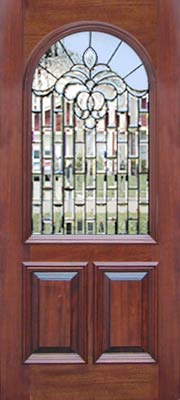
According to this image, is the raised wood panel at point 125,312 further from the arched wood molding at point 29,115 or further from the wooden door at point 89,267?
the arched wood molding at point 29,115

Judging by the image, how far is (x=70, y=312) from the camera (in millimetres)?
2193

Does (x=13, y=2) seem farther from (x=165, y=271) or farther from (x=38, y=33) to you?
(x=165, y=271)

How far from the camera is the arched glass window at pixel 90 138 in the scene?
2199mm

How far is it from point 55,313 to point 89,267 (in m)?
0.24

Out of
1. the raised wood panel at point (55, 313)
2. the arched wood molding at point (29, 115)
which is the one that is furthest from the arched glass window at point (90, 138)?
the raised wood panel at point (55, 313)

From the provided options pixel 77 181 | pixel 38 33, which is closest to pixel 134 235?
pixel 77 181

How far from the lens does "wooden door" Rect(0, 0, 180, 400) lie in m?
2.17

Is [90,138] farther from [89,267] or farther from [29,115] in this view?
[89,267]

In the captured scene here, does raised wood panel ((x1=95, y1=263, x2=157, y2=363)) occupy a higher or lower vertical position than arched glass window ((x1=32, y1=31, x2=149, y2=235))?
lower

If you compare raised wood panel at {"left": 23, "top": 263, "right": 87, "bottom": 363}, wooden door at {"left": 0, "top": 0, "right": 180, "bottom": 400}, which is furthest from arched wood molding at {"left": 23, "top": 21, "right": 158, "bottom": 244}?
raised wood panel at {"left": 23, "top": 263, "right": 87, "bottom": 363}

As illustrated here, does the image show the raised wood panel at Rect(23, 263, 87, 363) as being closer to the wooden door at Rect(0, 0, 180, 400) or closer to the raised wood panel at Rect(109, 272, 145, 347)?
the wooden door at Rect(0, 0, 180, 400)

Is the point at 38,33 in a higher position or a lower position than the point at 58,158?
higher

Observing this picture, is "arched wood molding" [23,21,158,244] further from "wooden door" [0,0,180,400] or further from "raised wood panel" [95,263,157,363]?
"raised wood panel" [95,263,157,363]

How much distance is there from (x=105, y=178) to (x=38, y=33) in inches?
25.9
